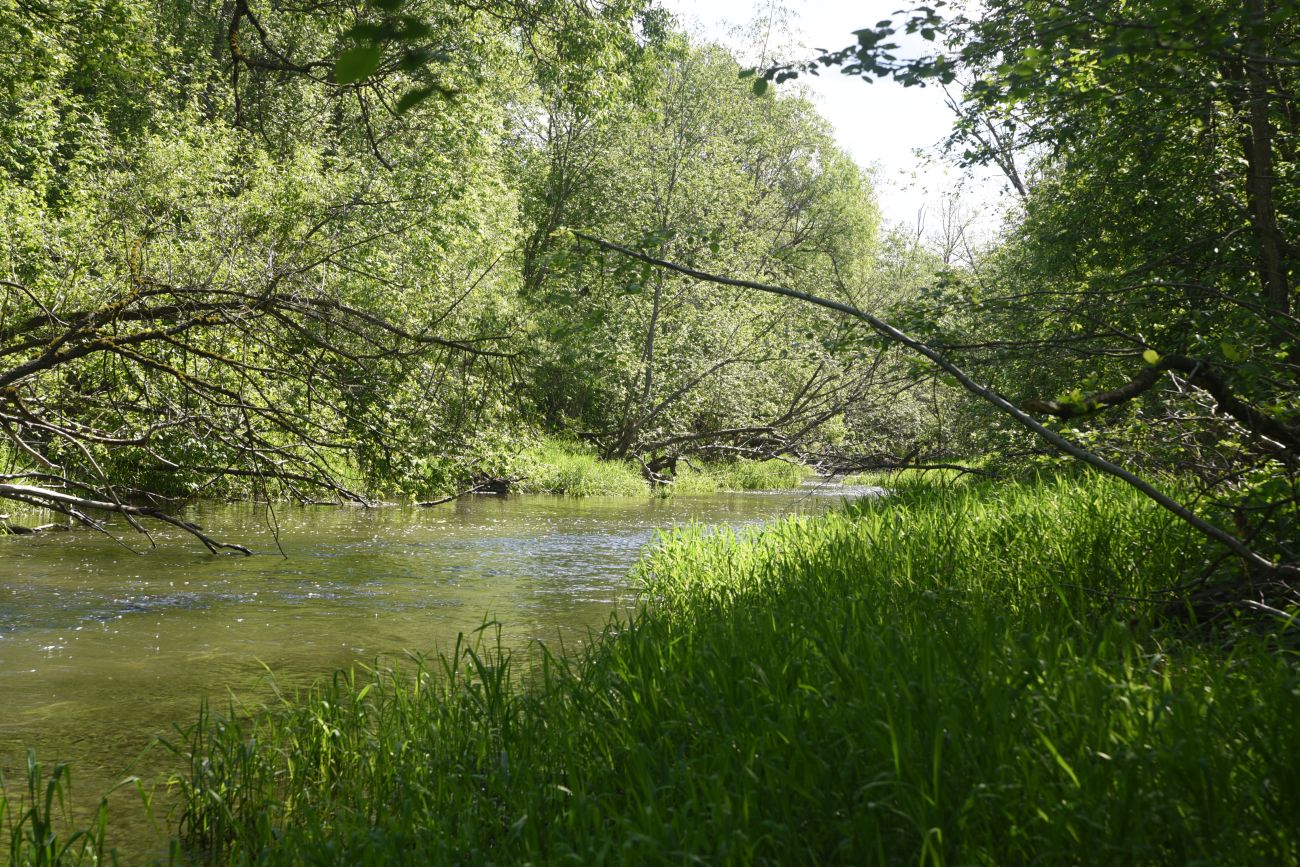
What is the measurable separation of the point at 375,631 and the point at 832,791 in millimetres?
6144

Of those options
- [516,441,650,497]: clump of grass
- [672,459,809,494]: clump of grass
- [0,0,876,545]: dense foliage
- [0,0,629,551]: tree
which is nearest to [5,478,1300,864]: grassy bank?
[0,0,876,545]: dense foliage

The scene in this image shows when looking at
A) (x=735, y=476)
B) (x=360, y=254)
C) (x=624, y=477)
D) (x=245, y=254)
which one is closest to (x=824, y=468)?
(x=245, y=254)

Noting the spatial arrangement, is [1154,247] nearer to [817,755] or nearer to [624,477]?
[817,755]

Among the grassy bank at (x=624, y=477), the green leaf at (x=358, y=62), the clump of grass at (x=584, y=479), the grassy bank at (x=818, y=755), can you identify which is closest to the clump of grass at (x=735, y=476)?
the grassy bank at (x=624, y=477)

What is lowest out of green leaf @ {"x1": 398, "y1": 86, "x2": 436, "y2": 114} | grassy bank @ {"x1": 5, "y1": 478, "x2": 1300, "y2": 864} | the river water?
the river water

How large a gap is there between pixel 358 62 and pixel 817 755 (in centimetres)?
253

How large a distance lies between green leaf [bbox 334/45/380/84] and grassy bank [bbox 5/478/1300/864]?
1993mm

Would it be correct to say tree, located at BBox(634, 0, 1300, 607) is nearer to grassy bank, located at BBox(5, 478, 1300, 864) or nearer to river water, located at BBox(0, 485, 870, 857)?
grassy bank, located at BBox(5, 478, 1300, 864)

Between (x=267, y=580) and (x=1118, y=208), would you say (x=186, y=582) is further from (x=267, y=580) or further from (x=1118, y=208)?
(x=1118, y=208)

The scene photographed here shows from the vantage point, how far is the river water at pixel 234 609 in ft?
19.9

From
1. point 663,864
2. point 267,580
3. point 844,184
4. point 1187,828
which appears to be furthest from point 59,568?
point 844,184

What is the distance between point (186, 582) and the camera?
34.7ft

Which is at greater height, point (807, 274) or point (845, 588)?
point (807, 274)

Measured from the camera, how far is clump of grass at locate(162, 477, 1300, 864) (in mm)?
2668
